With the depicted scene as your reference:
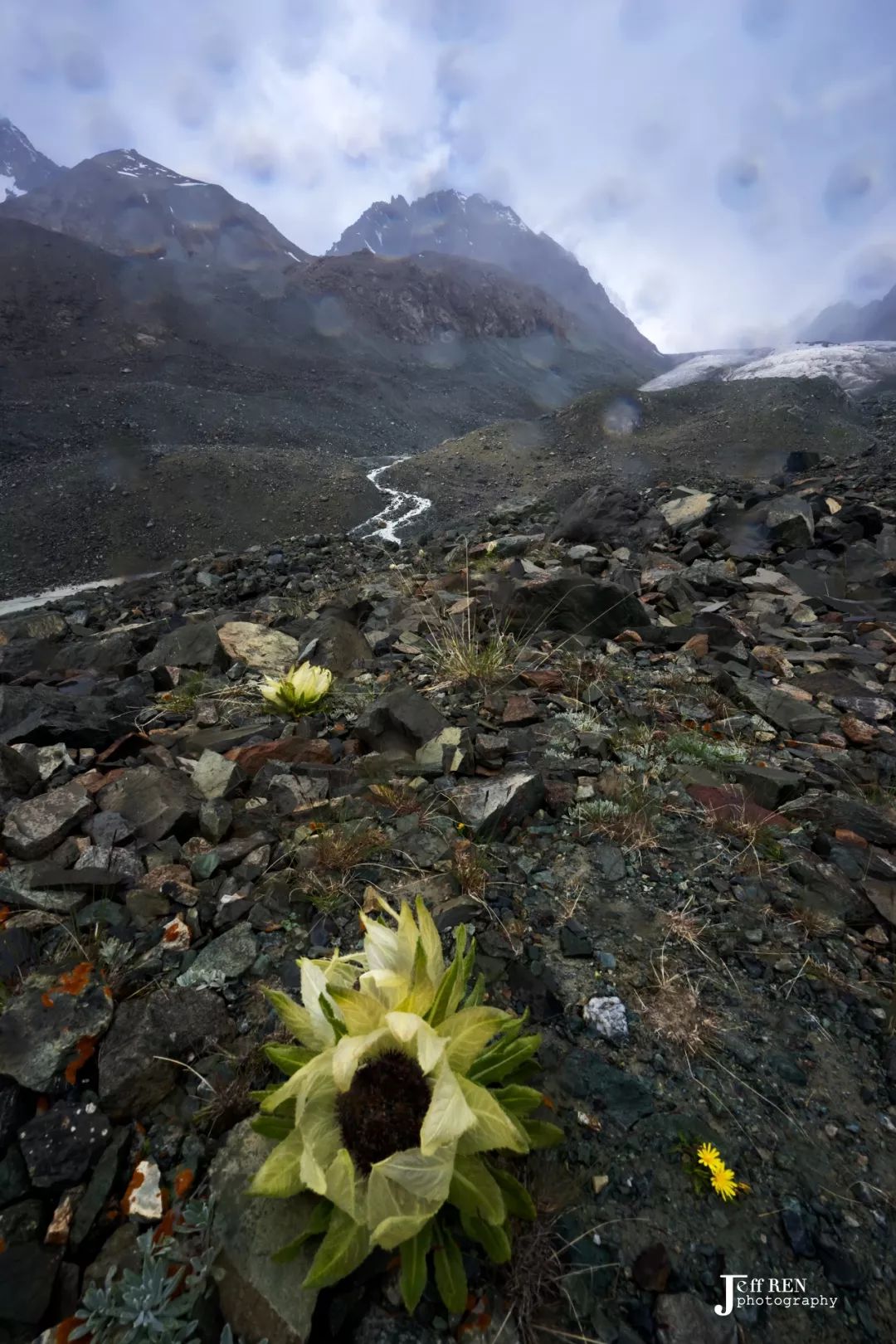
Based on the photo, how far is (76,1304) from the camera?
1.26 m

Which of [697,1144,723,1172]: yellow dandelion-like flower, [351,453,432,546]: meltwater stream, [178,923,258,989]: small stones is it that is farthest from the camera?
[351,453,432,546]: meltwater stream

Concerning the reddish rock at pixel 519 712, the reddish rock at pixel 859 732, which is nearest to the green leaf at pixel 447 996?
the reddish rock at pixel 519 712

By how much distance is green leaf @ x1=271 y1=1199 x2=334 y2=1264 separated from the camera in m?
1.20

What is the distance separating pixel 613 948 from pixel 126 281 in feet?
209

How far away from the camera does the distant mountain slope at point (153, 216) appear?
3068 inches

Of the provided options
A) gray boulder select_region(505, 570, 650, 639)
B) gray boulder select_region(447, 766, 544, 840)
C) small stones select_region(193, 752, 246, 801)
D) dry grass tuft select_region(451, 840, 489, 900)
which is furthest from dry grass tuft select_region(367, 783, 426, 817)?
gray boulder select_region(505, 570, 650, 639)

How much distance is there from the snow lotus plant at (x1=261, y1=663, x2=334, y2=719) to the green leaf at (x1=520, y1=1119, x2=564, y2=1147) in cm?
292

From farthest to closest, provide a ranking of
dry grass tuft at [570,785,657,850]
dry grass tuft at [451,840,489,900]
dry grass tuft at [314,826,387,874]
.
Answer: dry grass tuft at [570,785,657,850] < dry grass tuft at [314,826,387,874] < dry grass tuft at [451,840,489,900]

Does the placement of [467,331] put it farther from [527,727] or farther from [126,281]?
[527,727]

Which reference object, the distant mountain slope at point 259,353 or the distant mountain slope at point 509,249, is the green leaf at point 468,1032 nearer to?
the distant mountain slope at point 259,353

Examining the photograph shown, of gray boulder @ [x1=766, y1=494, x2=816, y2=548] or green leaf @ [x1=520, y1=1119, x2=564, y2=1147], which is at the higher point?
gray boulder @ [x1=766, y1=494, x2=816, y2=548]

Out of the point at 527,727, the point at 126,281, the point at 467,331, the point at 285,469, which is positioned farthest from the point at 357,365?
the point at 527,727

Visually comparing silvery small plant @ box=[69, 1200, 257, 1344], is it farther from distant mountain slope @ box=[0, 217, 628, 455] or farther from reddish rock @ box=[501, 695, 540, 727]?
distant mountain slope @ box=[0, 217, 628, 455]

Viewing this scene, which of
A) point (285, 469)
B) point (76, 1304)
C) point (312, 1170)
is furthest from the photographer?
point (285, 469)
